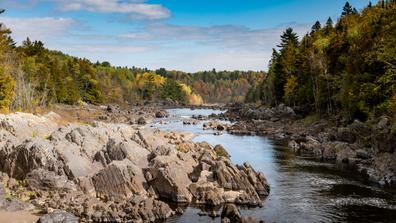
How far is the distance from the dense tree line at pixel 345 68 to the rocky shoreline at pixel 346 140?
2.87 meters

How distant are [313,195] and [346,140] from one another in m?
29.0

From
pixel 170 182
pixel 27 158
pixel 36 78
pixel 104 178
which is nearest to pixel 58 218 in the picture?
pixel 104 178

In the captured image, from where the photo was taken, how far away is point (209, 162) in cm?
4978

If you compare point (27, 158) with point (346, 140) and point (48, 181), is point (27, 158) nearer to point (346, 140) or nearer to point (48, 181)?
point (48, 181)

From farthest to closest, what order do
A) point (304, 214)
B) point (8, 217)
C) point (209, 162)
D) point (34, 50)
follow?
point (34, 50)
point (209, 162)
point (304, 214)
point (8, 217)

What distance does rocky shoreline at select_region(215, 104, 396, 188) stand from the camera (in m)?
53.9

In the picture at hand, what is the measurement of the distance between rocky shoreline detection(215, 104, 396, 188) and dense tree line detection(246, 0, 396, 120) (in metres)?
2.87

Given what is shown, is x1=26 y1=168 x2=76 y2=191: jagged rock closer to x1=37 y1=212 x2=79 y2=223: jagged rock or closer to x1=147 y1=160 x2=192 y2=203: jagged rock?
x1=147 y1=160 x2=192 y2=203: jagged rock

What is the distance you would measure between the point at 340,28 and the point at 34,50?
8313 centimetres

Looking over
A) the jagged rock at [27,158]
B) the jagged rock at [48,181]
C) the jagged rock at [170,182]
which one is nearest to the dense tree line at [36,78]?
the jagged rock at [27,158]

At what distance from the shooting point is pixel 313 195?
145 ft

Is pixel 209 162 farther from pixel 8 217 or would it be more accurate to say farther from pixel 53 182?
pixel 8 217

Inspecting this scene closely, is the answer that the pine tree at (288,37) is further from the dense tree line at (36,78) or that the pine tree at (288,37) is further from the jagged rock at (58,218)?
the jagged rock at (58,218)

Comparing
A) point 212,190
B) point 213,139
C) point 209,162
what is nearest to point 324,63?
point 213,139
